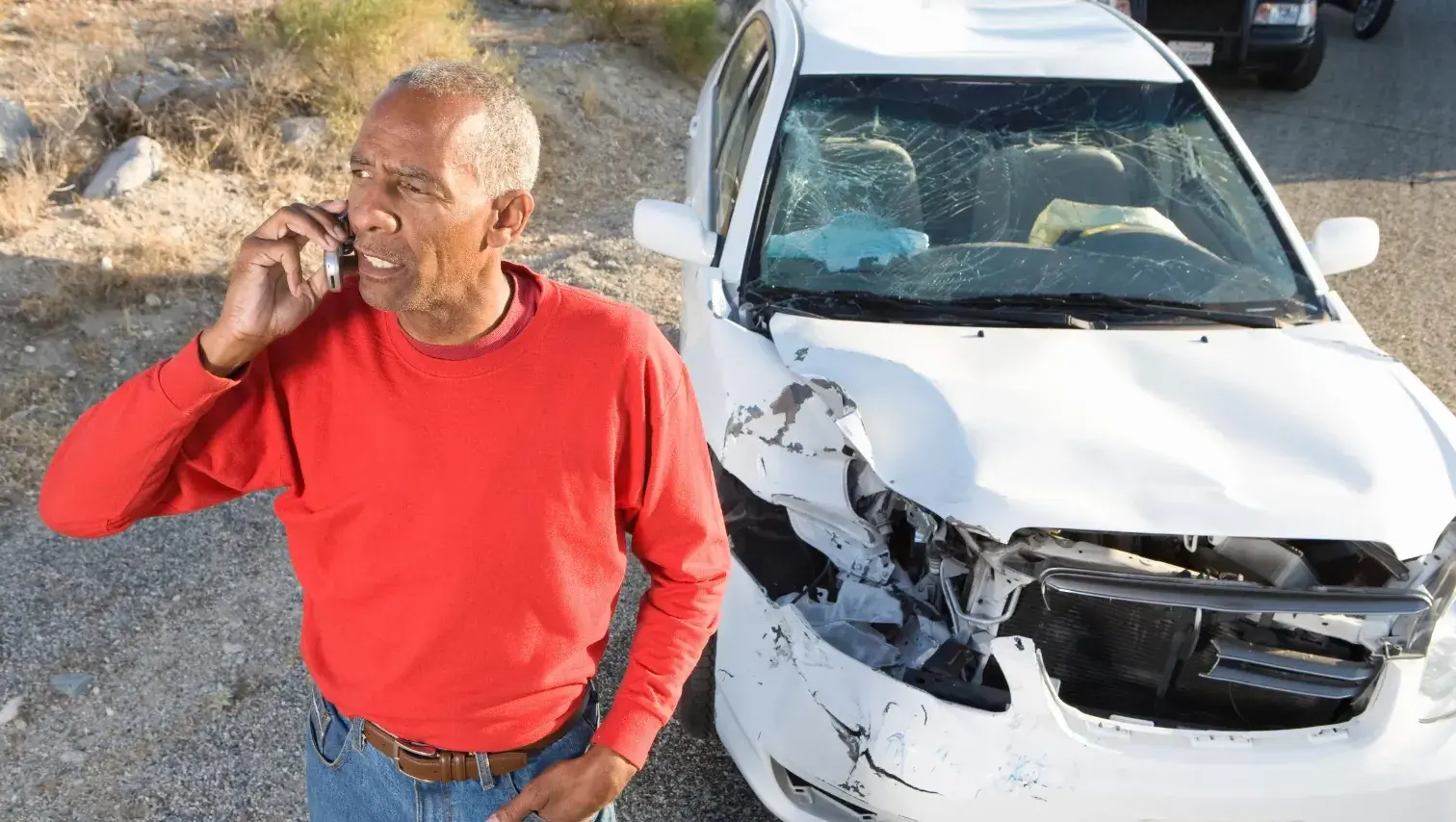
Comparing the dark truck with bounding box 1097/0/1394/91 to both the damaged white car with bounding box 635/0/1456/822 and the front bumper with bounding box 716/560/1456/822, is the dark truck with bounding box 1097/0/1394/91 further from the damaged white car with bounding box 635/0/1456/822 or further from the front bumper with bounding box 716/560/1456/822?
the front bumper with bounding box 716/560/1456/822

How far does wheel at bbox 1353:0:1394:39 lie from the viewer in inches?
448

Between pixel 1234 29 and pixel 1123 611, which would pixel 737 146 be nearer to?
pixel 1123 611

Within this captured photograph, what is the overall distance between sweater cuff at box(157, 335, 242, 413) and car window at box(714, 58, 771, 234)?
239 centimetres

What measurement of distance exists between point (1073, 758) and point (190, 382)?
1860mm

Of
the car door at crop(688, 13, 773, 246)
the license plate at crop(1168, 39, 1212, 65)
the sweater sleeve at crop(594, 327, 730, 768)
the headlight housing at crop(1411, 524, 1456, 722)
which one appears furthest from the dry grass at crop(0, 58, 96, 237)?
the license plate at crop(1168, 39, 1212, 65)

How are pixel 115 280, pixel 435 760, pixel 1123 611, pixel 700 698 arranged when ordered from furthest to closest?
1. pixel 115 280
2. pixel 700 698
3. pixel 1123 611
4. pixel 435 760

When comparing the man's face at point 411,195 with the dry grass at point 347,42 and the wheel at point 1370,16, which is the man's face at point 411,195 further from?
the wheel at point 1370,16

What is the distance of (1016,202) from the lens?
3.66 metres

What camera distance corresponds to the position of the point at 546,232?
6.65 m

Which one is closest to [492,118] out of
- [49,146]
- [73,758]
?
[73,758]

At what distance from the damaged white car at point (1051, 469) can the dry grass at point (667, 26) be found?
5574 mm

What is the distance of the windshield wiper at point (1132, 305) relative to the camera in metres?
3.29

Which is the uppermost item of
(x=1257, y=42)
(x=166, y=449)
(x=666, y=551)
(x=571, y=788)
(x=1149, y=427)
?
(x=166, y=449)


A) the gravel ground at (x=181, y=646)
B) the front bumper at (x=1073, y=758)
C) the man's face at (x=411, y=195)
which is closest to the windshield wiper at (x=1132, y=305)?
the front bumper at (x=1073, y=758)
